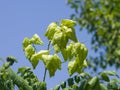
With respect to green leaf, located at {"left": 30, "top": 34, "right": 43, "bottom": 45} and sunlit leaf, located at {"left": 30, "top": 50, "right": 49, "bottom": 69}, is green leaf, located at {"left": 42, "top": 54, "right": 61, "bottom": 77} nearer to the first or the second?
sunlit leaf, located at {"left": 30, "top": 50, "right": 49, "bottom": 69}

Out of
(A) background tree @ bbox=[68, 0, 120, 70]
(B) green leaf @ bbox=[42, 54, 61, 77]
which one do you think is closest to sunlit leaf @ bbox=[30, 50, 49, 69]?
(B) green leaf @ bbox=[42, 54, 61, 77]

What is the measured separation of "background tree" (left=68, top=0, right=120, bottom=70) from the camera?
7613 mm

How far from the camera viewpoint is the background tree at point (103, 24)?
7.61 metres

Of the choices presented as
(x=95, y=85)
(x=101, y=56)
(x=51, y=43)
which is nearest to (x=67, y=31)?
(x=51, y=43)

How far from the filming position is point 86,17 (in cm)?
854

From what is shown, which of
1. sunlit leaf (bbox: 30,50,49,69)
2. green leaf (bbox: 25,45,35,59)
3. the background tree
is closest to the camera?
sunlit leaf (bbox: 30,50,49,69)

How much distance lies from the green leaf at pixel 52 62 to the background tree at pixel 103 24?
491 centimetres

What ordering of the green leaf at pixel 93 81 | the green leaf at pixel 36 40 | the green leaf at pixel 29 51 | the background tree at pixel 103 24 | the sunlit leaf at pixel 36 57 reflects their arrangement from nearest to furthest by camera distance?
the green leaf at pixel 93 81 < the sunlit leaf at pixel 36 57 < the green leaf at pixel 29 51 < the green leaf at pixel 36 40 < the background tree at pixel 103 24

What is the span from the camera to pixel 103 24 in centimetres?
802

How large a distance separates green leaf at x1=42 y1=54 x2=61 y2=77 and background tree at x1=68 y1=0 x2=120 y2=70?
4914 mm

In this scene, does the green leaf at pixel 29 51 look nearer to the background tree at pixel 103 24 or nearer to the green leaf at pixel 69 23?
the green leaf at pixel 69 23

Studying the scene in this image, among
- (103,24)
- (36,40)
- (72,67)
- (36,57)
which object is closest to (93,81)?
(72,67)

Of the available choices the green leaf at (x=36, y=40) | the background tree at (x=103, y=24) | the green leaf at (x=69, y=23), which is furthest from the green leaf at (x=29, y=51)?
the background tree at (x=103, y=24)

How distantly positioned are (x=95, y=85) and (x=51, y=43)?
274 mm
